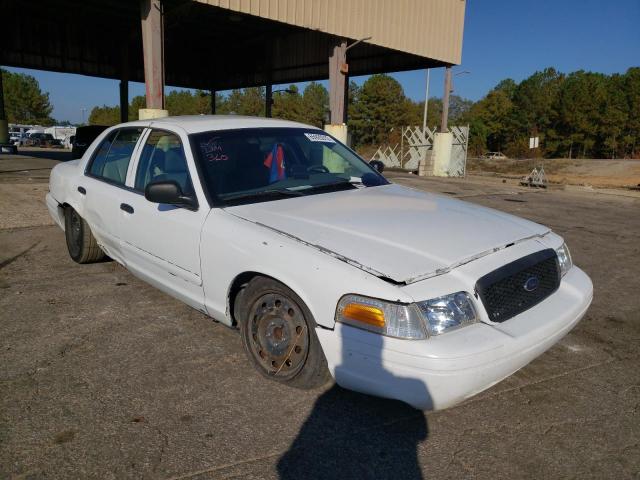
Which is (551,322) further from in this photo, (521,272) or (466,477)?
(466,477)

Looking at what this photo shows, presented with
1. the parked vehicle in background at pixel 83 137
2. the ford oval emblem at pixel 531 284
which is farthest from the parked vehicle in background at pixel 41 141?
the ford oval emblem at pixel 531 284

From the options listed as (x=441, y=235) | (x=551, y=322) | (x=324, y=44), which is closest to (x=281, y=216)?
(x=441, y=235)

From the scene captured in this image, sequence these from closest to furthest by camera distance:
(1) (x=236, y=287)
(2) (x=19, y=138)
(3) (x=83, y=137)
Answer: (1) (x=236, y=287), (3) (x=83, y=137), (2) (x=19, y=138)

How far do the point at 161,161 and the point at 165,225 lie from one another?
666 millimetres

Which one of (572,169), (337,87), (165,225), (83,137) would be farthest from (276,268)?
(572,169)

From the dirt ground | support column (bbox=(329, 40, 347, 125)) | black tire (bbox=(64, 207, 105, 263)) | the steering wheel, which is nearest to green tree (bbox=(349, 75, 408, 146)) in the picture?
the dirt ground

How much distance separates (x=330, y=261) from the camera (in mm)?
2438

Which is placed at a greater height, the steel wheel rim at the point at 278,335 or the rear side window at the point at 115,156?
the rear side window at the point at 115,156

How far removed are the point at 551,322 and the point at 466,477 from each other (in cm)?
90

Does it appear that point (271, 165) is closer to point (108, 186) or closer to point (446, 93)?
point (108, 186)

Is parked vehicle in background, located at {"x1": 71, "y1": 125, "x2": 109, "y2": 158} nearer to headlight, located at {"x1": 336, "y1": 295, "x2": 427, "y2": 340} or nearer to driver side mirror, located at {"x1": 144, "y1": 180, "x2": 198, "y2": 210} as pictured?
driver side mirror, located at {"x1": 144, "y1": 180, "x2": 198, "y2": 210}

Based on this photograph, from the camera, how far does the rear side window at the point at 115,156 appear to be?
4.17 meters

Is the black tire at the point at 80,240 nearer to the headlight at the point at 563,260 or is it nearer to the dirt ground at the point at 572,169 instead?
the headlight at the point at 563,260

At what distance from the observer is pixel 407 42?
57.8 feet
